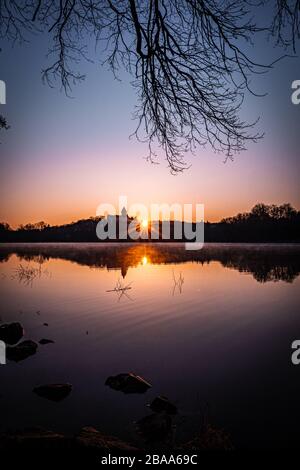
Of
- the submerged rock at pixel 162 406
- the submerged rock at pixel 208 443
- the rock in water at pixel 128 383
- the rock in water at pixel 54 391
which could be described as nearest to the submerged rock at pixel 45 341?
the rock in water at pixel 54 391

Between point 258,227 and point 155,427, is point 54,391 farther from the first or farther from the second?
point 258,227

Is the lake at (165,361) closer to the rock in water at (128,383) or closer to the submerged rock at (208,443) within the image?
the rock in water at (128,383)

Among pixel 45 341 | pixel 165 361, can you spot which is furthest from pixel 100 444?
pixel 45 341

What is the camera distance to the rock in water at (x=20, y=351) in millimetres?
6574

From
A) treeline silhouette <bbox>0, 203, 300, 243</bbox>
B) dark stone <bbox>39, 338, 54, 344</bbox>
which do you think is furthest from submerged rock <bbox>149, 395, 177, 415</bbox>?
treeline silhouette <bbox>0, 203, 300, 243</bbox>

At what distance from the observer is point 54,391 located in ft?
16.8

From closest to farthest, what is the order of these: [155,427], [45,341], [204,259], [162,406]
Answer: [155,427] < [162,406] < [45,341] < [204,259]

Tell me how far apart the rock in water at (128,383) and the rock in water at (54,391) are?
78 cm

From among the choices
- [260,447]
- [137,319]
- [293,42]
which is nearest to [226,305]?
[137,319]

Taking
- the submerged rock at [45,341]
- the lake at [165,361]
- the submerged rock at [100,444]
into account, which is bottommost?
the lake at [165,361]

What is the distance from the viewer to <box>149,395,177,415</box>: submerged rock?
4.65 m

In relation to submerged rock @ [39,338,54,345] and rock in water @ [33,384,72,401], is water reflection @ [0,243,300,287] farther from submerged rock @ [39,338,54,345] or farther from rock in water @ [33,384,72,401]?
rock in water @ [33,384,72,401]

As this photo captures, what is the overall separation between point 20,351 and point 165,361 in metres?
3.36

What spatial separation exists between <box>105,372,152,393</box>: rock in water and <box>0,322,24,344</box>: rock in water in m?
3.43
